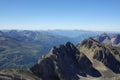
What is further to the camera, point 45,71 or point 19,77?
point 45,71

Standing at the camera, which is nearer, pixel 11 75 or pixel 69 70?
pixel 11 75

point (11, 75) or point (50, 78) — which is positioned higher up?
point (11, 75)

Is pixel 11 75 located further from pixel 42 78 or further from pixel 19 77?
pixel 42 78

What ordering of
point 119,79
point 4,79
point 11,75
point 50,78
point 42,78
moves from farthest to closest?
point 119,79 < point 50,78 < point 42,78 < point 11,75 < point 4,79

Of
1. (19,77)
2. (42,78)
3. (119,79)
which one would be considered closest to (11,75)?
(19,77)

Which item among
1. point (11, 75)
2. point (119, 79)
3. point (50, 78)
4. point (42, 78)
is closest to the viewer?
point (11, 75)

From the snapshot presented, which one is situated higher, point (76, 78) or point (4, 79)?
point (4, 79)

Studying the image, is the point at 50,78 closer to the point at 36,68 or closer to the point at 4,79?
the point at 36,68

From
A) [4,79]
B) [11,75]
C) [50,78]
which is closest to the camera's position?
[4,79]

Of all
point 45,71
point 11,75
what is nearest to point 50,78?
point 45,71
